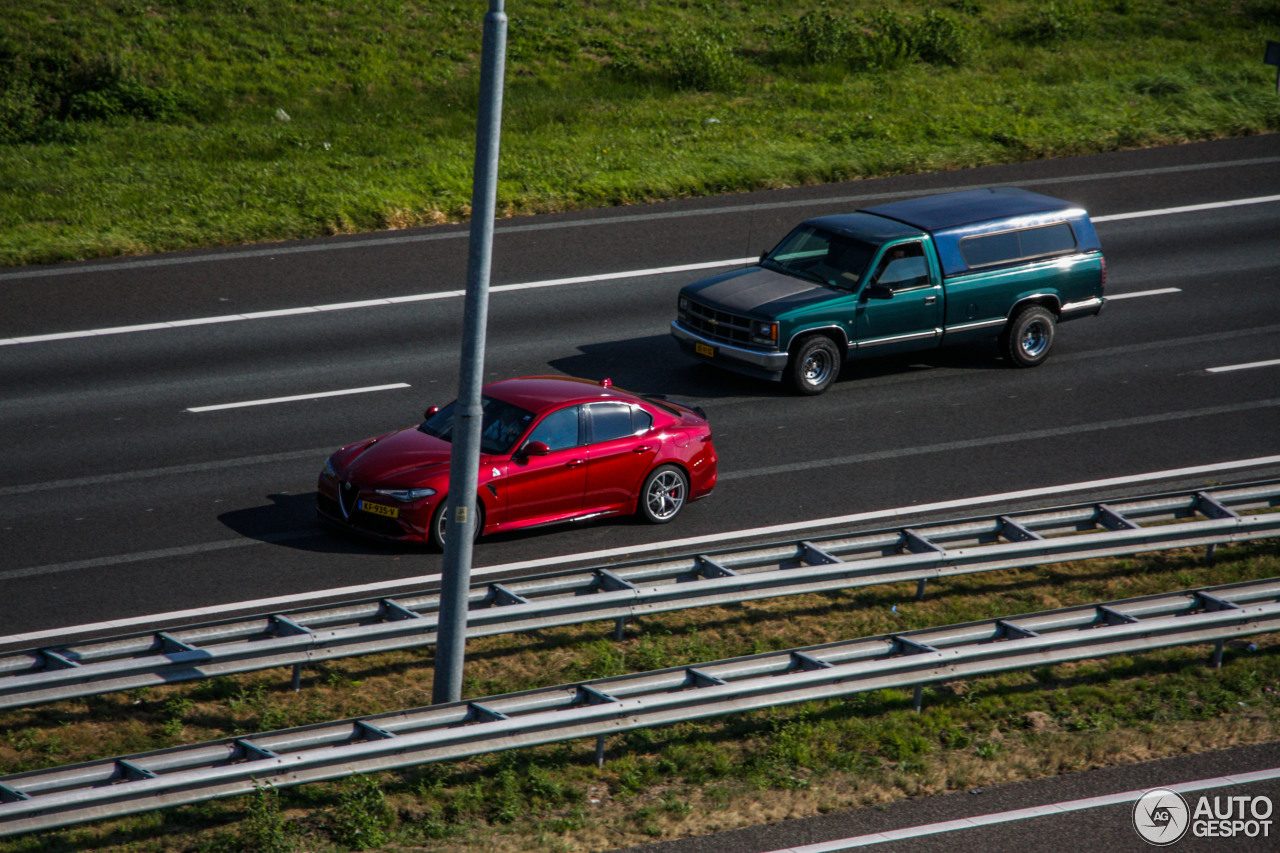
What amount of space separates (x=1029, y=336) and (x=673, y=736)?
33.7 ft

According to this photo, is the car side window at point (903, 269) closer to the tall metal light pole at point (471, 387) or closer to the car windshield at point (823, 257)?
the car windshield at point (823, 257)

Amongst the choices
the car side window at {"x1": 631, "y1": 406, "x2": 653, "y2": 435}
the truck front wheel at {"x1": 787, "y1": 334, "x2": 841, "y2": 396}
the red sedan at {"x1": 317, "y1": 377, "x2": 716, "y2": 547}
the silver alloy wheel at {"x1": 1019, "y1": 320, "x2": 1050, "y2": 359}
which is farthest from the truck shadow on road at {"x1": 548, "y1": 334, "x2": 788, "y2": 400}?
the silver alloy wheel at {"x1": 1019, "y1": 320, "x2": 1050, "y2": 359}

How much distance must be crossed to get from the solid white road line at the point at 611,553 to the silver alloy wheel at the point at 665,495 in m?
0.54

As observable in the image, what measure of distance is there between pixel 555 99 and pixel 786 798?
2137 cm

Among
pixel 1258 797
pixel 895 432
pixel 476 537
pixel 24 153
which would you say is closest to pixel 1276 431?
pixel 895 432

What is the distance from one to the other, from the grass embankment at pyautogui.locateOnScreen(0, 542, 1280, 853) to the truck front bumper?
496cm

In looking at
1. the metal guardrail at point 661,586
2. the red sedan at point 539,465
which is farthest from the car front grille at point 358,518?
the metal guardrail at point 661,586

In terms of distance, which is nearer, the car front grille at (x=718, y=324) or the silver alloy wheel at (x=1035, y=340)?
the car front grille at (x=718, y=324)

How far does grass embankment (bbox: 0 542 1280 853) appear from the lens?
29.3 ft

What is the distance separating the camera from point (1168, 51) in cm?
3297

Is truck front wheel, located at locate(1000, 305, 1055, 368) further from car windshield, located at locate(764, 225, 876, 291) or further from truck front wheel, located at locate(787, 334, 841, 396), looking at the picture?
truck front wheel, located at locate(787, 334, 841, 396)

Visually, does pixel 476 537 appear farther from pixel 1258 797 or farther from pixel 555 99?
pixel 555 99

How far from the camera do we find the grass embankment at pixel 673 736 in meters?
8.93

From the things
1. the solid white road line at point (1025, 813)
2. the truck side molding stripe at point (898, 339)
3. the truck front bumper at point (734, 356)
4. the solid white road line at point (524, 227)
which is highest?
the solid white road line at point (524, 227)
